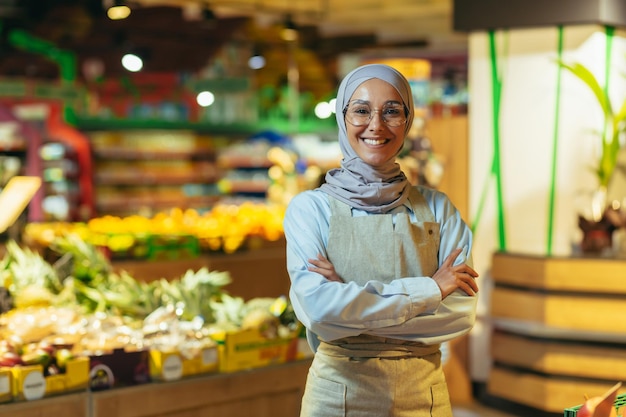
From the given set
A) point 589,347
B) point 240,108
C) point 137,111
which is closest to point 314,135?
point 240,108

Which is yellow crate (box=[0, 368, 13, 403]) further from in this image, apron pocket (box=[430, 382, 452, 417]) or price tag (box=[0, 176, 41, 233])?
price tag (box=[0, 176, 41, 233])

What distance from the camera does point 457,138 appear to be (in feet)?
23.7

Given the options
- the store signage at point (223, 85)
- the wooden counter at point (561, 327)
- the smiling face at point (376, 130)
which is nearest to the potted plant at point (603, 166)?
the wooden counter at point (561, 327)

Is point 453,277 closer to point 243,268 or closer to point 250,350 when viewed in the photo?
point 250,350

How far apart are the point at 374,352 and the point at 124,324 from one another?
1994mm

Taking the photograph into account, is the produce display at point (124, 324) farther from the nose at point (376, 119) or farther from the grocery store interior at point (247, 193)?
the nose at point (376, 119)

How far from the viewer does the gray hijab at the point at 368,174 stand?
2.42 m

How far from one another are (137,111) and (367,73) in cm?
1092

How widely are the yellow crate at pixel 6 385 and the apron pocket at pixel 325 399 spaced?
144 centimetres

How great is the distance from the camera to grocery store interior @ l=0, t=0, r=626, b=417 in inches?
156

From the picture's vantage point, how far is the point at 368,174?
244 cm

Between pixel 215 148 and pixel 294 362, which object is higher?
pixel 215 148

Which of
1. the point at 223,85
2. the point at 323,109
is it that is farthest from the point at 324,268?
the point at 323,109

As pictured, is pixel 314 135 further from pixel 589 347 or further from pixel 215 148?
pixel 589 347
